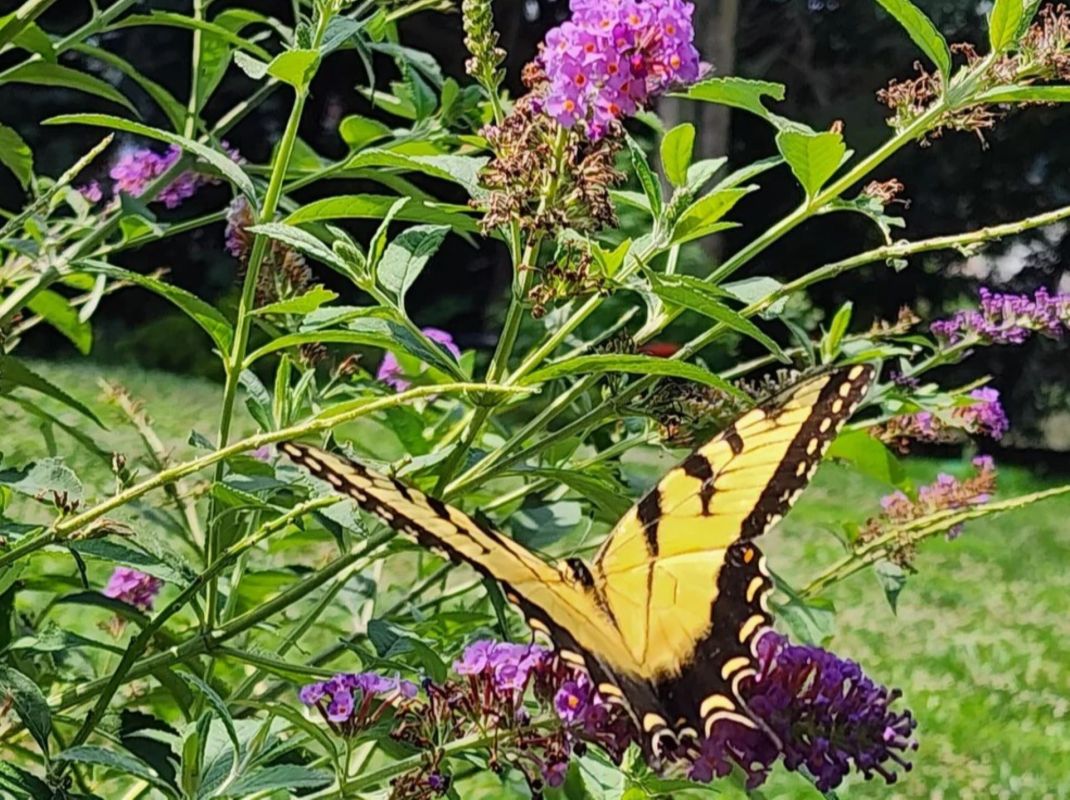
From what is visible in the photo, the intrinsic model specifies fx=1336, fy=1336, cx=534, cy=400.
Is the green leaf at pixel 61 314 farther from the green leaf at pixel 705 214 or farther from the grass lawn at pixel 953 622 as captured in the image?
the green leaf at pixel 705 214

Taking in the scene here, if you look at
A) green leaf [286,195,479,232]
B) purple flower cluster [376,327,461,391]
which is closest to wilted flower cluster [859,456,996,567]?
purple flower cluster [376,327,461,391]

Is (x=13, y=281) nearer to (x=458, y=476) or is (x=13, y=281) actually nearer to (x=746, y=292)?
(x=458, y=476)

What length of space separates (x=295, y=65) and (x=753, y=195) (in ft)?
28.2

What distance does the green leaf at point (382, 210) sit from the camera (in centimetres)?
104

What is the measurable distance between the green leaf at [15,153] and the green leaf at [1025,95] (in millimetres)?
911

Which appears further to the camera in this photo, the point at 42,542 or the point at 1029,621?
the point at 1029,621

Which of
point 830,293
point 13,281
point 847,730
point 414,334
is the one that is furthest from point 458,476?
point 830,293

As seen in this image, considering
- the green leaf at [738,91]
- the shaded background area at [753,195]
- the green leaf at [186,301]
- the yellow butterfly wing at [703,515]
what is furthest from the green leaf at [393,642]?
the shaded background area at [753,195]

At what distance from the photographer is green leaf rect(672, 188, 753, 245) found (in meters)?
1.01

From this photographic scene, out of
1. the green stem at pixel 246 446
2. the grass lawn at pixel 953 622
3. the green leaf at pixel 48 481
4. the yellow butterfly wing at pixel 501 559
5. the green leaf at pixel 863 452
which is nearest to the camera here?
the green stem at pixel 246 446

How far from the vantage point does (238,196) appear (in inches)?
55.9

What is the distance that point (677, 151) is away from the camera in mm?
1086

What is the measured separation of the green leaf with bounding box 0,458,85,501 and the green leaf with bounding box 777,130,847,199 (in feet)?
1.85

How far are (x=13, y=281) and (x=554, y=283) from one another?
0.72 m
